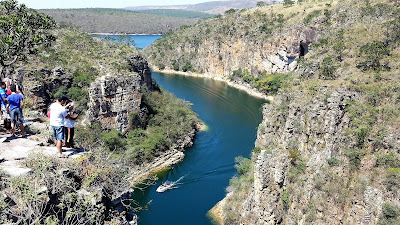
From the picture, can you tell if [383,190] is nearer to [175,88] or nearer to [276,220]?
[276,220]

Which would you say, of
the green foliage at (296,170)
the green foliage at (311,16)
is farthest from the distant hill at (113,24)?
the green foliage at (296,170)

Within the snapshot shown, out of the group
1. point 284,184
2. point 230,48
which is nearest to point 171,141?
point 284,184

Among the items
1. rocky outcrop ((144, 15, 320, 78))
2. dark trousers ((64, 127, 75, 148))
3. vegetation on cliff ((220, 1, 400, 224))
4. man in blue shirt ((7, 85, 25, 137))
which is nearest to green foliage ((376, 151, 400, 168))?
vegetation on cliff ((220, 1, 400, 224))

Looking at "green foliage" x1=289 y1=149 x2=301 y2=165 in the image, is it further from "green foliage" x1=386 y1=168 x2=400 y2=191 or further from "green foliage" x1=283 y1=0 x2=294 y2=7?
"green foliage" x1=283 y1=0 x2=294 y2=7

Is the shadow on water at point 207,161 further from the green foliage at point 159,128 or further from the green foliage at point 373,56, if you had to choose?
the green foliage at point 373,56

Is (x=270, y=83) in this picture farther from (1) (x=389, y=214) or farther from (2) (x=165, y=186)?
(1) (x=389, y=214)

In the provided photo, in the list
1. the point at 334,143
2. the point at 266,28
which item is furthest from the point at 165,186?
the point at 266,28
